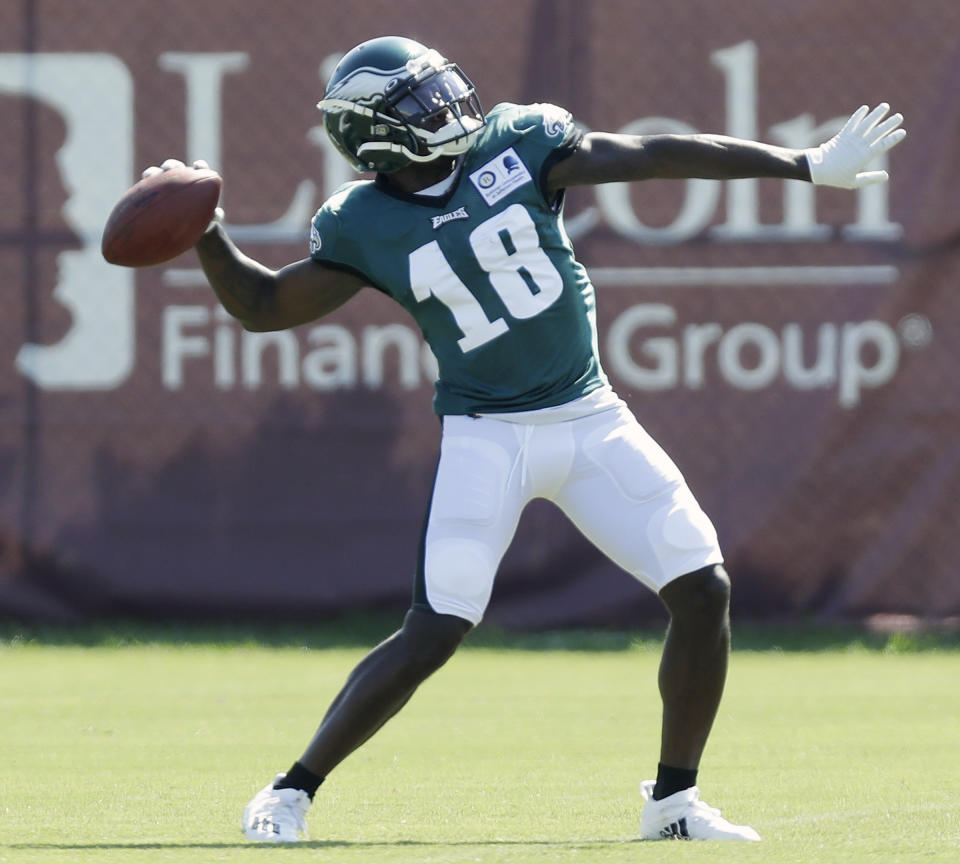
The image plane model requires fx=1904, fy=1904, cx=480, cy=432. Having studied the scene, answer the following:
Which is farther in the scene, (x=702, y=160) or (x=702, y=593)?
(x=702, y=160)

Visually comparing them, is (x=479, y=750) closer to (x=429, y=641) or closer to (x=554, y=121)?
(x=429, y=641)

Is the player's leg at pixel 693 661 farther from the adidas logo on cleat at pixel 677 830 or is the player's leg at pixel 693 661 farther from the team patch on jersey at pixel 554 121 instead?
the team patch on jersey at pixel 554 121

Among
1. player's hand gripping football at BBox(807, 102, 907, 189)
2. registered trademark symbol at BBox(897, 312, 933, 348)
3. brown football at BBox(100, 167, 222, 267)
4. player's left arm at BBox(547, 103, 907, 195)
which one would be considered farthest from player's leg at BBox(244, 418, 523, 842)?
registered trademark symbol at BBox(897, 312, 933, 348)

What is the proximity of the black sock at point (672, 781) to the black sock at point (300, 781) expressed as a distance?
749mm

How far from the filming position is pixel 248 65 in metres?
8.53

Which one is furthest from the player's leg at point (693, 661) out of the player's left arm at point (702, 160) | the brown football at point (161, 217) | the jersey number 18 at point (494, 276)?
the brown football at point (161, 217)

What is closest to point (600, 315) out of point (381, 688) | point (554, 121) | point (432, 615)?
point (554, 121)

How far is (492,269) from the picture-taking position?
14.6 feet

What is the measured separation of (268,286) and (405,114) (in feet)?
1.74

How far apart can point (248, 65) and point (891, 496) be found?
3446mm

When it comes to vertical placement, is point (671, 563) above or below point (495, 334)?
below

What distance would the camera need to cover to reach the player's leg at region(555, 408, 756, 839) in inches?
169

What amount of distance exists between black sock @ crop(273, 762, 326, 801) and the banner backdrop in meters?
4.26

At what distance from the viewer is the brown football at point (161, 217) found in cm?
453
